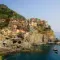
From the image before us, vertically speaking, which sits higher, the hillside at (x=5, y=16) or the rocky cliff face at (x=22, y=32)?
the hillside at (x=5, y=16)

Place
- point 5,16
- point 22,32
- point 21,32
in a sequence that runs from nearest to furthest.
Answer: point 21,32, point 22,32, point 5,16

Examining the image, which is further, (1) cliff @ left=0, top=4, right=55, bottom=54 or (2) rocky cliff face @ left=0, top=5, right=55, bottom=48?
(2) rocky cliff face @ left=0, top=5, right=55, bottom=48

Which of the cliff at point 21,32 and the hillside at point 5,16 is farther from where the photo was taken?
the hillside at point 5,16

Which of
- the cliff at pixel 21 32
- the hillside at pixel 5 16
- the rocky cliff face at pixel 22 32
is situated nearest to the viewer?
the cliff at pixel 21 32

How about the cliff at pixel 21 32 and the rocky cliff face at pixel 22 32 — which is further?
the rocky cliff face at pixel 22 32

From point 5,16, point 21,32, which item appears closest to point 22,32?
point 21,32

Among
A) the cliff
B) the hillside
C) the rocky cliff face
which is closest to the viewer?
the cliff

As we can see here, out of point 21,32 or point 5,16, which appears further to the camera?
point 5,16

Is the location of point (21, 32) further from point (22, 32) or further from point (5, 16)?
point (5, 16)

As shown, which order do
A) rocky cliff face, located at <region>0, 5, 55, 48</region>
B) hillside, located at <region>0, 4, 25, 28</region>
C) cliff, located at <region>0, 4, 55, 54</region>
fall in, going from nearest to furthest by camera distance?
1. cliff, located at <region>0, 4, 55, 54</region>
2. rocky cliff face, located at <region>0, 5, 55, 48</region>
3. hillside, located at <region>0, 4, 25, 28</region>

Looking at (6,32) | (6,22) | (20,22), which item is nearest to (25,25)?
(20,22)

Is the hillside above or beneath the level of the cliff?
above

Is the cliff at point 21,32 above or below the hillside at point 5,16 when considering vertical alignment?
below

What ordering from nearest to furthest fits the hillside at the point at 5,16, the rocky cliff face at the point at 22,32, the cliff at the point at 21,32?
the cliff at the point at 21,32, the rocky cliff face at the point at 22,32, the hillside at the point at 5,16
